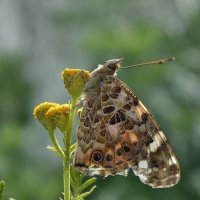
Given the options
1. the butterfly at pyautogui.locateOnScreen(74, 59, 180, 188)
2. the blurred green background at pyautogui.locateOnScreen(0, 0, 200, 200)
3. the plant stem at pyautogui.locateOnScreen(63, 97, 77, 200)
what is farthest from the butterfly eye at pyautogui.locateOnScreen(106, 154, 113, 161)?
the blurred green background at pyautogui.locateOnScreen(0, 0, 200, 200)

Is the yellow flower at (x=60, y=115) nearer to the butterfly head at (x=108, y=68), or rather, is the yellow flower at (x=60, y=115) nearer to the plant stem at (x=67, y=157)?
the plant stem at (x=67, y=157)

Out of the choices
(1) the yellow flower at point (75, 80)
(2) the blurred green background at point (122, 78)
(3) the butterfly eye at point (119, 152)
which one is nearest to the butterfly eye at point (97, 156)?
(3) the butterfly eye at point (119, 152)

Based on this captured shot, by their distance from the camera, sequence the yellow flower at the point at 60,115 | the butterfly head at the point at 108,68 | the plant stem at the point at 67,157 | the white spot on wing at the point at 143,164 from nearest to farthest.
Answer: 1. the plant stem at the point at 67,157
2. the yellow flower at the point at 60,115
3. the white spot on wing at the point at 143,164
4. the butterfly head at the point at 108,68

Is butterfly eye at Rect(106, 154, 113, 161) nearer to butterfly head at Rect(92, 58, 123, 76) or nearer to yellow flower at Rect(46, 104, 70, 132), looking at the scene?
yellow flower at Rect(46, 104, 70, 132)

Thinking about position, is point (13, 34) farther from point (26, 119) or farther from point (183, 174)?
point (183, 174)

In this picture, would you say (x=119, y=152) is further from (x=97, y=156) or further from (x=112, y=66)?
(x=112, y=66)

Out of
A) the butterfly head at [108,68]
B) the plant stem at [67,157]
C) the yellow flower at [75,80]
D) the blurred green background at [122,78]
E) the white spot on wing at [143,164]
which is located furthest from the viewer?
the blurred green background at [122,78]

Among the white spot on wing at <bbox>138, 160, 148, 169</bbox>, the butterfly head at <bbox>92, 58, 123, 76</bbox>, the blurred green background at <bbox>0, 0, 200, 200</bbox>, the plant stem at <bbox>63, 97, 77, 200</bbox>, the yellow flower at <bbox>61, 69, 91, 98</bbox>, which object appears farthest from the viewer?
the blurred green background at <bbox>0, 0, 200, 200</bbox>

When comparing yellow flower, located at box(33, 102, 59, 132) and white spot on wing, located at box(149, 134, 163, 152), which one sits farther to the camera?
white spot on wing, located at box(149, 134, 163, 152)
